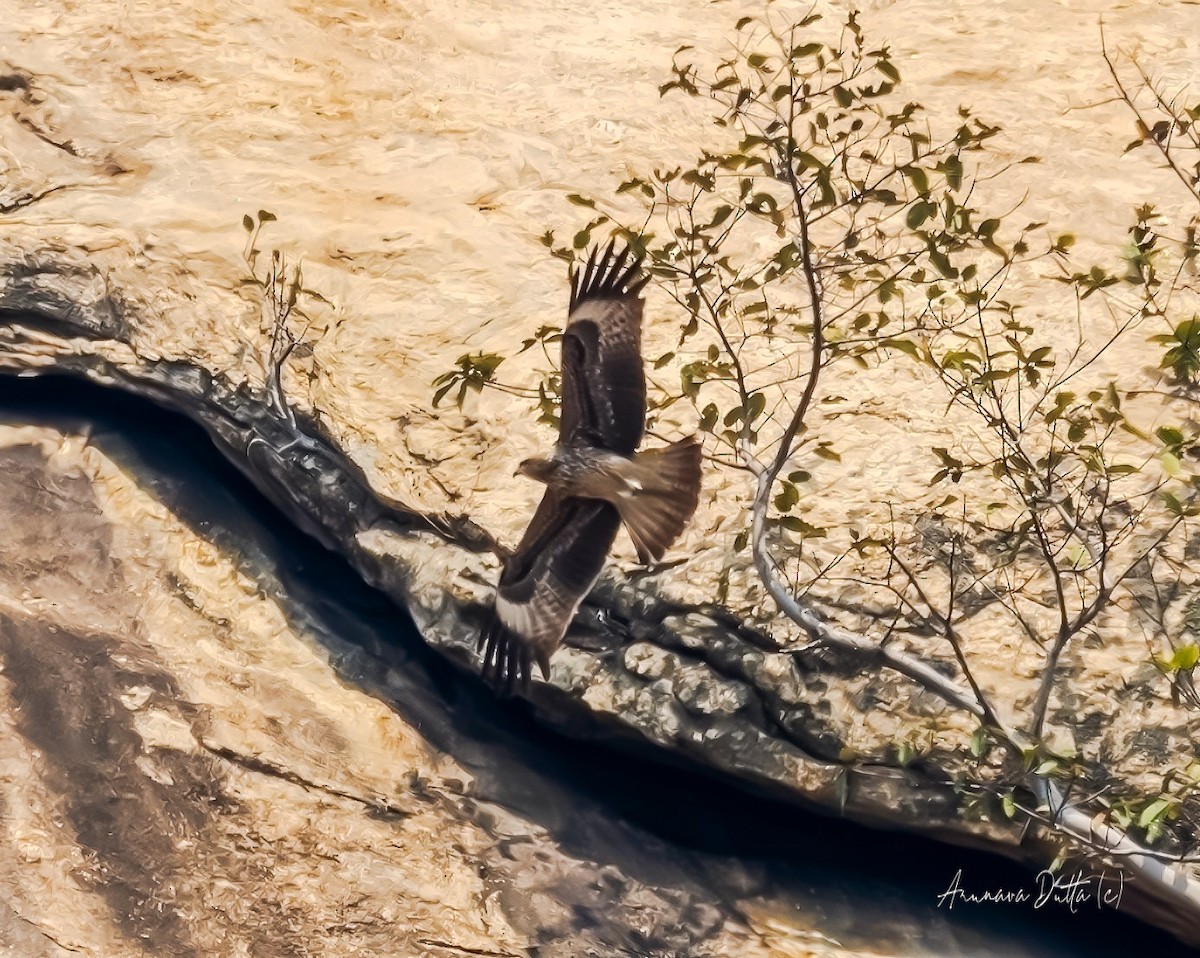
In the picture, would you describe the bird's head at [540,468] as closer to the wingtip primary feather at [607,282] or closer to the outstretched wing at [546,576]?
the outstretched wing at [546,576]

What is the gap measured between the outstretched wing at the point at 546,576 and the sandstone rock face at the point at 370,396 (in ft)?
1.27

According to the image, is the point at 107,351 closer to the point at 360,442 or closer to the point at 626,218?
the point at 360,442

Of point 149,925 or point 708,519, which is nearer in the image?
point 149,925

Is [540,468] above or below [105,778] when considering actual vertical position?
above

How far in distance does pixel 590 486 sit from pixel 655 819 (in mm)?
1329

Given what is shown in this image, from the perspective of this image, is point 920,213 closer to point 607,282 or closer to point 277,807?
point 607,282

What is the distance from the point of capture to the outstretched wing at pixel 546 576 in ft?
13.2

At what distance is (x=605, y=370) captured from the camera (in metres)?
4.02

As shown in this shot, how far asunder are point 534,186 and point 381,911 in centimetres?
322

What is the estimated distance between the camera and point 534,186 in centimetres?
566

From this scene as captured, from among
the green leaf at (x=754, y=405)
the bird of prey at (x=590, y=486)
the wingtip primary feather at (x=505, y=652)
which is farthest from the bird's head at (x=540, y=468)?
the green leaf at (x=754, y=405)

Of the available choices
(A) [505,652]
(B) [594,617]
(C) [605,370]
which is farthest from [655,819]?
(C) [605,370]

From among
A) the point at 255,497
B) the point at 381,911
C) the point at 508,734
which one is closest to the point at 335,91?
the point at 255,497

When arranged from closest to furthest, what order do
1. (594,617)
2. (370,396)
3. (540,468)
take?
1. (540,468)
2. (594,617)
3. (370,396)
